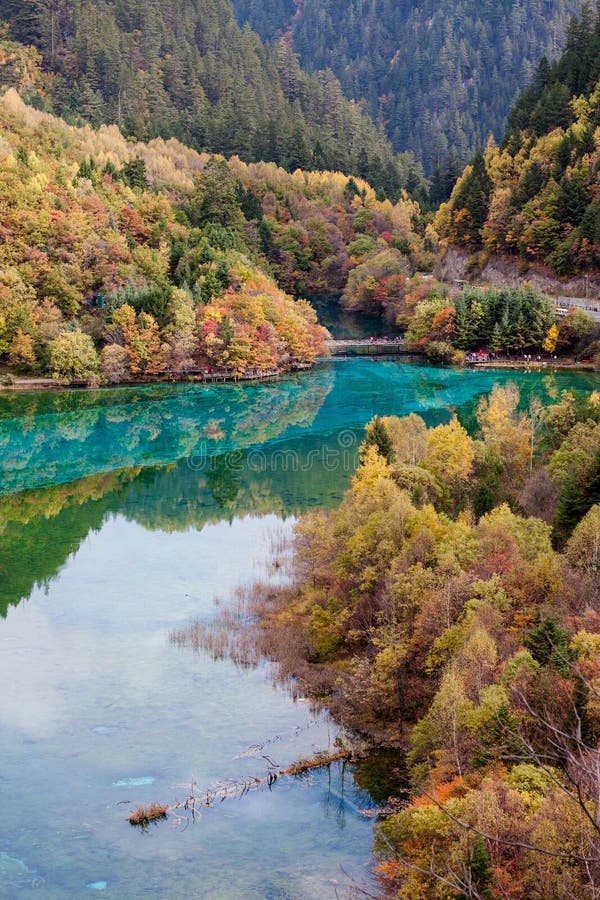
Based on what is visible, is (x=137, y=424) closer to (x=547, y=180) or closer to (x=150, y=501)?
(x=150, y=501)

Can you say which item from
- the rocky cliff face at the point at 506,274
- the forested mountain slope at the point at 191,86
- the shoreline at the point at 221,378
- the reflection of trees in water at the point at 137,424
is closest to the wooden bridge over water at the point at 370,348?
the shoreline at the point at 221,378

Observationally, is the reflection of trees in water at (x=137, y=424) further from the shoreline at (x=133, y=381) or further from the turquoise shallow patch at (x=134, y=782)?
the turquoise shallow patch at (x=134, y=782)

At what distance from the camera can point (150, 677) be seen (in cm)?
2659

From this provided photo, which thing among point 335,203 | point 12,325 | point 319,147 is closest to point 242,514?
point 12,325

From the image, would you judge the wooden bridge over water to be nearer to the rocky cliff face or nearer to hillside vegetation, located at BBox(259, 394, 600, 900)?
the rocky cliff face

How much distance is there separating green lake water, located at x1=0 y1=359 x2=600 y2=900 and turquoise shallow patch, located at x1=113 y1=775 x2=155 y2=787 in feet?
0.26

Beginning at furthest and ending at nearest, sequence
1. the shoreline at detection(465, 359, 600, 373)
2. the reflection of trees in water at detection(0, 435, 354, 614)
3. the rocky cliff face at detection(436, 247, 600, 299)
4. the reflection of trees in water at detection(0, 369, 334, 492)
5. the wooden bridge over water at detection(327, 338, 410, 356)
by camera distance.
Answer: the wooden bridge over water at detection(327, 338, 410, 356)
the rocky cliff face at detection(436, 247, 600, 299)
the shoreline at detection(465, 359, 600, 373)
the reflection of trees in water at detection(0, 369, 334, 492)
the reflection of trees in water at detection(0, 435, 354, 614)

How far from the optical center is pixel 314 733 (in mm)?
23484

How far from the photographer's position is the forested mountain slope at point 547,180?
8019 centimetres

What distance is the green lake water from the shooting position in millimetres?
19203

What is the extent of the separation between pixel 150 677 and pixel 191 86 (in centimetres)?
12183

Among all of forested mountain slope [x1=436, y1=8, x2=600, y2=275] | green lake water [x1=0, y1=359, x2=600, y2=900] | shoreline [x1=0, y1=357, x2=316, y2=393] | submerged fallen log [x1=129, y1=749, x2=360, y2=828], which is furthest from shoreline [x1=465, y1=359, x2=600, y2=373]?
submerged fallen log [x1=129, y1=749, x2=360, y2=828]

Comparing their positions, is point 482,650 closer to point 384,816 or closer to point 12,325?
point 384,816

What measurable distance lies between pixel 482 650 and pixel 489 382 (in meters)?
49.2
